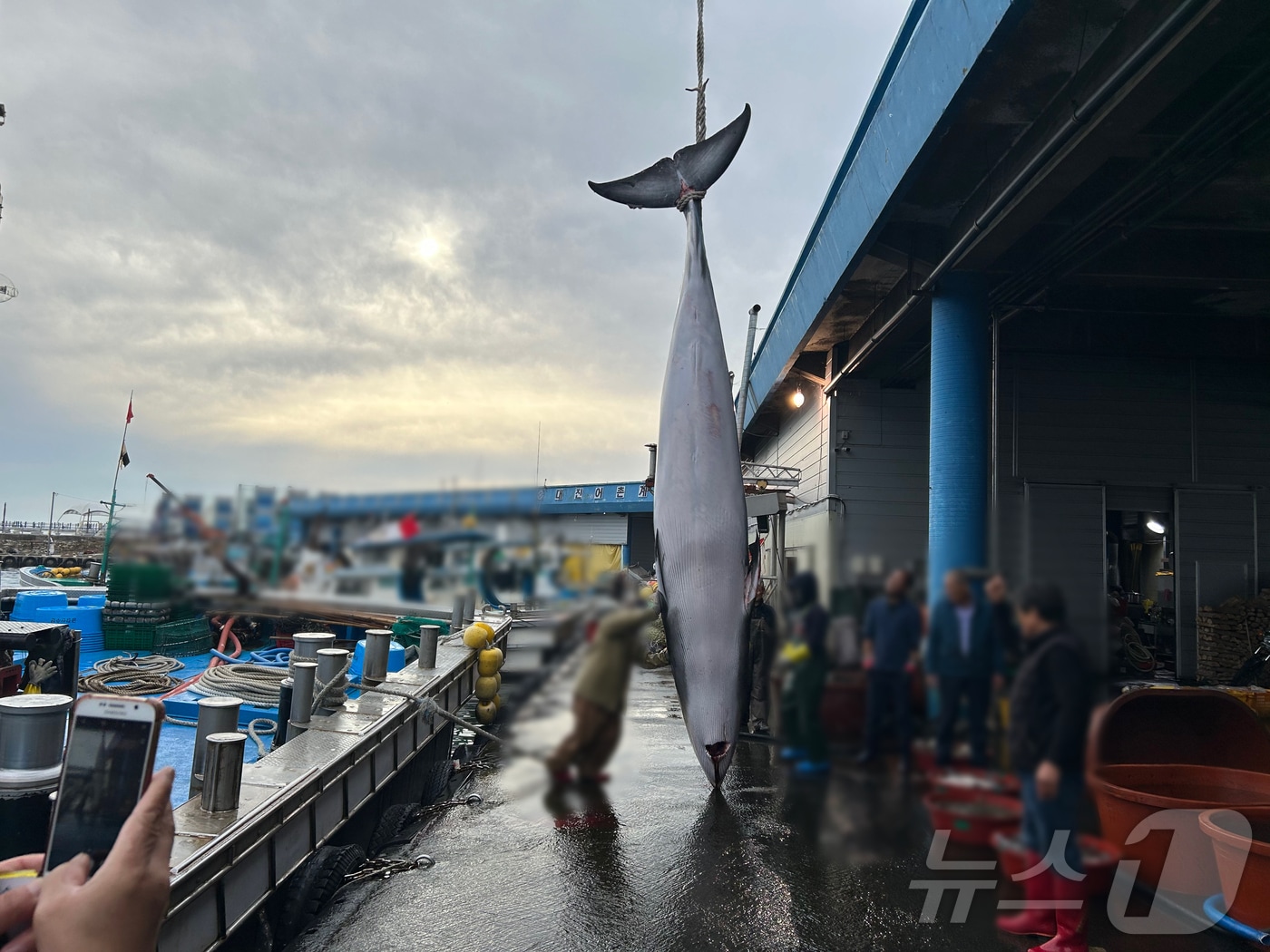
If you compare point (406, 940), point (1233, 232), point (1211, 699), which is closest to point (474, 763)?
point (406, 940)

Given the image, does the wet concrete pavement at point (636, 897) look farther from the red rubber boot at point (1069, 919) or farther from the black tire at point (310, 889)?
the red rubber boot at point (1069, 919)

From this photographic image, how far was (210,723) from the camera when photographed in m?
4.61

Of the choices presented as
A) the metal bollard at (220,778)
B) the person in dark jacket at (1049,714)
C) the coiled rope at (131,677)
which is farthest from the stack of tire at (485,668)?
the person in dark jacket at (1049,714)

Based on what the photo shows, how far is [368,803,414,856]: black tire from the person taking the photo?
→ 6348mm

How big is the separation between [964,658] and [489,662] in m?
7.82

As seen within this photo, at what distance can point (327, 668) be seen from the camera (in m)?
6.16

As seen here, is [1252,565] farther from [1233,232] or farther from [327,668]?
[327,668]

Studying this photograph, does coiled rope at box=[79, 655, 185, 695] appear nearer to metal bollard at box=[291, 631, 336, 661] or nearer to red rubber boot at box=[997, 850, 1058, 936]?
metal bollard at box=[291, 631, 336, 661]

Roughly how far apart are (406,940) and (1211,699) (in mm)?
4460

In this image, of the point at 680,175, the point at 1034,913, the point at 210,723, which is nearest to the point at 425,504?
the point at 1034,913

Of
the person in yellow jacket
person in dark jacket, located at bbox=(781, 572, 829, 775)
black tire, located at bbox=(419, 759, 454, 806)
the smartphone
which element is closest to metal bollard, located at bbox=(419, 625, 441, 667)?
black tire, located at bbox=(419, 759, 454, 806)

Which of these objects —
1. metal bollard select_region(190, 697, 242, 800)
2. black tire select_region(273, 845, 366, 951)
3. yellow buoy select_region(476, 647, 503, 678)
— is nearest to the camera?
metal bollard select_region(190, 697, 242, 800)

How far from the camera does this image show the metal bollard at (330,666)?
6.07 metres

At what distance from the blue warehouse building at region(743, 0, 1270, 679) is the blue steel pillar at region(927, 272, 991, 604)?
0.01 m
